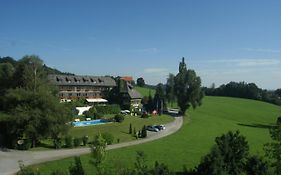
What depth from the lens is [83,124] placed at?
6825 cm

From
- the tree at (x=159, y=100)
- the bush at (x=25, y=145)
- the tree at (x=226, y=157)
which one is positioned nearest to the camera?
the tree at (x=226, y=157)

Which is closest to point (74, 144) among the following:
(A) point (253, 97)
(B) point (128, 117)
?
(B) point (128, 117)

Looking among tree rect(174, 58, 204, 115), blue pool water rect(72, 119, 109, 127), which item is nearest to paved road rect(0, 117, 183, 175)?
blue pool water rect(72, 119, 109, 127)

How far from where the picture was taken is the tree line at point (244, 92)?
17327 cm

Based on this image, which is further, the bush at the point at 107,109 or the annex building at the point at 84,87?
the annex building at the point at 84,87

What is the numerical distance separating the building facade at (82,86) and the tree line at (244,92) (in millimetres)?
89735

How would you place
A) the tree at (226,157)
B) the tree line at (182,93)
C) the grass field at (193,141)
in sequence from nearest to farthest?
the tree at (226,157) → the grass field at (193,141) → the tree line at (182,93)

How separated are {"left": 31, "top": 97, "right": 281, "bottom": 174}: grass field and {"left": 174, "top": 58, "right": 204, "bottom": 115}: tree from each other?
402 cm

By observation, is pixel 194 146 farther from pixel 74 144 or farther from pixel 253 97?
pixel 253 97

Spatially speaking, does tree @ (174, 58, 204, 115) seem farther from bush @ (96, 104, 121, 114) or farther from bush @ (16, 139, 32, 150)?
bush @ (16, 139, 32, 150)

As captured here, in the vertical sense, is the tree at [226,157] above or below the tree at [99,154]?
below

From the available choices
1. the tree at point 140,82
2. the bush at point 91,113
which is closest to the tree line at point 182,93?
the bush at point 91,113

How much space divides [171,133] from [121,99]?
27.9m

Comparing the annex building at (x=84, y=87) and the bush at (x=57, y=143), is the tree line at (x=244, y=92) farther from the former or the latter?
the bush at (x=57, y=143)
